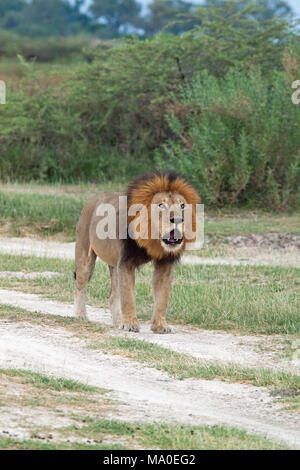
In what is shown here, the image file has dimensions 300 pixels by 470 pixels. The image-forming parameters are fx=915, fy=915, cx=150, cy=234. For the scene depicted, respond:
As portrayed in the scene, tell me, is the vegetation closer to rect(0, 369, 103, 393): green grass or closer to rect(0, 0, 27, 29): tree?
rect(0, 0, 27, 29): tree

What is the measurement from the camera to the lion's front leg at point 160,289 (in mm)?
9250

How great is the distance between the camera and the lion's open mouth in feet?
28.9

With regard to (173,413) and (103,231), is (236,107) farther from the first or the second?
(173,413)

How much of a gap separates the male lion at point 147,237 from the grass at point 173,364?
1.86 ft

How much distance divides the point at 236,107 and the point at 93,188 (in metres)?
4.76

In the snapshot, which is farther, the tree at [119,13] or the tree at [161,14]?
the tree at [161,14]

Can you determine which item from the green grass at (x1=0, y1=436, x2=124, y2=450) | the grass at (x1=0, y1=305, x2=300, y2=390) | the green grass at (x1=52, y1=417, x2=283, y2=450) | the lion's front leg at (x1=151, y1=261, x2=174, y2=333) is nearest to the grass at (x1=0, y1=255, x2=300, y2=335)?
the lion's front leg at (x1=151, y1=261, x2=174, y2=333)

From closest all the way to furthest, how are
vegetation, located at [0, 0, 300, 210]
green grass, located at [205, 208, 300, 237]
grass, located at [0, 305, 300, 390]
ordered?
grass, located at [0, 305, 300, 390] < green grass, located at [205, 208, 300, 237] < vegetation, located at [0, 0, 300, 210]

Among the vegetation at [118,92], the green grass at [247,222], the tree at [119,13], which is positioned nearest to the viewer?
the green grass at [247,222]

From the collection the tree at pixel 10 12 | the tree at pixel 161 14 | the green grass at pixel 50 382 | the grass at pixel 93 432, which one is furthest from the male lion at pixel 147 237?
the tree at pixel 161 14

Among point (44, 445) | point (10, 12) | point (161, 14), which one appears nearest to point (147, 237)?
point (44, 445)

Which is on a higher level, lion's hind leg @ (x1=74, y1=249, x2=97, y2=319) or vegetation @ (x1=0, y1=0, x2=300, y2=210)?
vegetation @ (x1=0, y1=0, x2=300, y2=210)

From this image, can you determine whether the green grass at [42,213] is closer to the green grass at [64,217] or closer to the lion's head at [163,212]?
the green grass at [64,217]

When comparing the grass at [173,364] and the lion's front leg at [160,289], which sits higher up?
the lion's front leg at [160,289]
